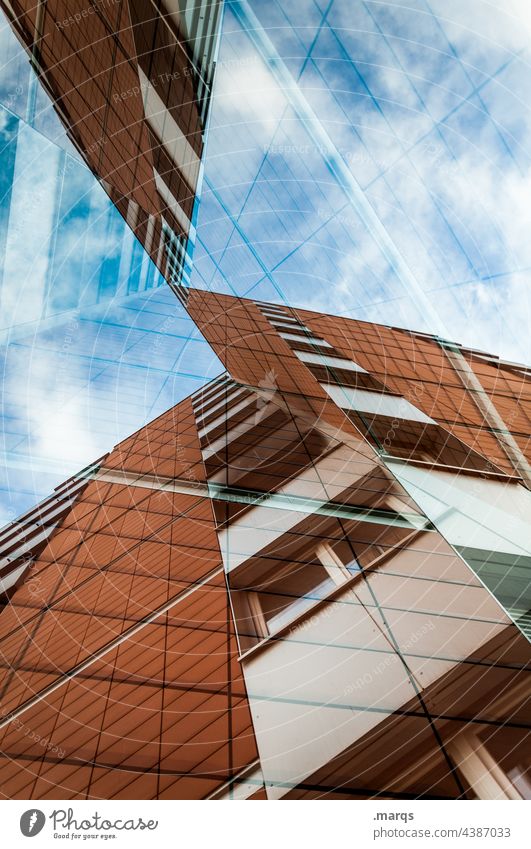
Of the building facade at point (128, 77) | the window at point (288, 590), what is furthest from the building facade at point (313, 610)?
the building facade at point (128, 77)

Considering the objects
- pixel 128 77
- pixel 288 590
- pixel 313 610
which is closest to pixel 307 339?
pixel 288 590

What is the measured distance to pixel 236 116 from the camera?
3.64m

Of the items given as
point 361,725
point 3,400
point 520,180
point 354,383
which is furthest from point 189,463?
point 520,180

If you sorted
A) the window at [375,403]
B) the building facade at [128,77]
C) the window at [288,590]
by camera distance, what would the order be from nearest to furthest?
the building facade at [128,77] → the window at [288,590] → the window at [375,403]

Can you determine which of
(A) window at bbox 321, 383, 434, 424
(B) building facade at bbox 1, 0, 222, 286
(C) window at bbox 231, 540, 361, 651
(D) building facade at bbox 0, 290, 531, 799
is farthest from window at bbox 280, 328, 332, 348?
(C) window at bbox 231, 540, 361, 651

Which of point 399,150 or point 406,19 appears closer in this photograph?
point 406,19

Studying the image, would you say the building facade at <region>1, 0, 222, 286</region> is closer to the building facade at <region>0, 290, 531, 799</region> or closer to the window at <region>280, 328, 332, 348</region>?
the building facade at <region>0, 290, 531, 799</region>

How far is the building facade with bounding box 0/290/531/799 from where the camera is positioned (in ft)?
Result: 7.98

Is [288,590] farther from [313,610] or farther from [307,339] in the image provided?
[307,339]

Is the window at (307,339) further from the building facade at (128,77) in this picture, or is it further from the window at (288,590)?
the window at (288,590)

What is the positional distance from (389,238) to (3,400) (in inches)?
134

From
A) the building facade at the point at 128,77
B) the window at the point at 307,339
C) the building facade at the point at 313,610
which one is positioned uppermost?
the window at the point at 307,339

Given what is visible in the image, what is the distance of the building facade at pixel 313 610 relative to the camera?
2.43m
